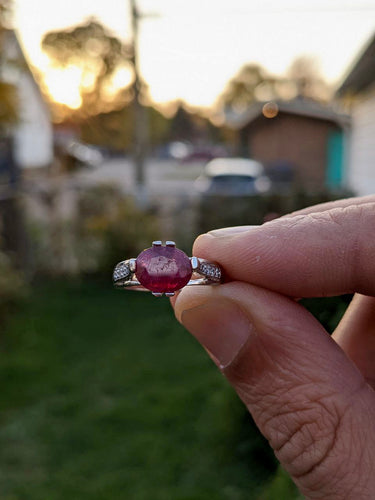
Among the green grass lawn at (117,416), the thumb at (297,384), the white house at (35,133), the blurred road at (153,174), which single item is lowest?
the green grass lawn at (117,416)

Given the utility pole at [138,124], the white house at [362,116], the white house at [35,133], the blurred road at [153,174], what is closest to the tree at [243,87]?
the blurred road at [153,174]

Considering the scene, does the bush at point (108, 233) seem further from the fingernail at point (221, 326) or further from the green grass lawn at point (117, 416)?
the fingernail at point (221, 326)

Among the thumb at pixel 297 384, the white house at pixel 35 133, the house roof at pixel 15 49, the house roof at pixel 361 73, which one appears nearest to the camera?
the thumb at pixel 297 384

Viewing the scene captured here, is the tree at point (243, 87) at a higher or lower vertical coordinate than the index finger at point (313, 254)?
higher

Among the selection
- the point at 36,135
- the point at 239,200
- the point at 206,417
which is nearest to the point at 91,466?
the point at 206,417

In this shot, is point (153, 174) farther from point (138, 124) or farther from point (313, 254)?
point (313, 254)

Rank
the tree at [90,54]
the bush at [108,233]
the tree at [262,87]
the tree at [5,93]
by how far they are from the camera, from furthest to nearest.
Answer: the tree at [262,87] → the tree at [90,54] → the bush at [108,233] → the tree at [5,93]

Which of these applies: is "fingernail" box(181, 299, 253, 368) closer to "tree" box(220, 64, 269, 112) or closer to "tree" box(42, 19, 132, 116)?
"tree" box(42, 19, 132, 116)
